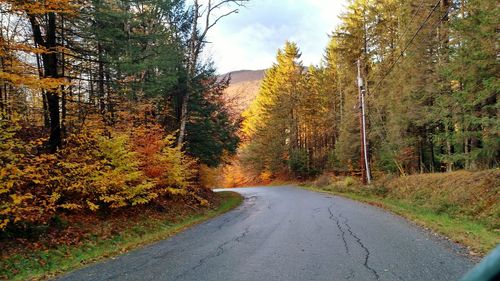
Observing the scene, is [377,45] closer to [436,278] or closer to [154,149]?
[154,149]

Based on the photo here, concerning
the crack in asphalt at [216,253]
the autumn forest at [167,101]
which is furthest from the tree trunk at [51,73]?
the crack in asphalt at [216,253]

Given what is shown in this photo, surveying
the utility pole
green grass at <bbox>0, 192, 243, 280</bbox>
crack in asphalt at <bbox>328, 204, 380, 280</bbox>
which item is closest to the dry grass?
crack in asphalt at <bbox>328, 204, 380, 280</bbox>

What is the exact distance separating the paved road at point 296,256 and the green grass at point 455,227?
504 millimetres

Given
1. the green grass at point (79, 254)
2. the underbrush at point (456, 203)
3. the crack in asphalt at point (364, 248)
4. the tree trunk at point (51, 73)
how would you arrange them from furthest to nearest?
the tree trunk at point (51, 73) → the underbrush at point (456, 203) → the green grass at point (79, 254) → the crack in asphalt at point (364, 248)

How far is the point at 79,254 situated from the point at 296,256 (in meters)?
5.31

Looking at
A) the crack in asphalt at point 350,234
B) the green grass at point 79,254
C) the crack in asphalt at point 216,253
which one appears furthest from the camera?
the green grass at point 79,254

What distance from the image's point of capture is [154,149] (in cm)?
1591

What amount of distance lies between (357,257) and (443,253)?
178 centimetres

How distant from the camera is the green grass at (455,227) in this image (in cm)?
860

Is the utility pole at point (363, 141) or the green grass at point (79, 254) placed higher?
the utility pole at point (363, 141)

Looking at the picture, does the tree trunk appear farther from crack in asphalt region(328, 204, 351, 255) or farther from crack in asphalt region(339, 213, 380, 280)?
crack in asphalt region(339, 213, 380, 280)

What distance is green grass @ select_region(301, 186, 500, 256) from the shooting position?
8602 millimetres

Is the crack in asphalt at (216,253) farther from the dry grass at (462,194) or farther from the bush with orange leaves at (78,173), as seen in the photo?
the dry grass at (462,194)

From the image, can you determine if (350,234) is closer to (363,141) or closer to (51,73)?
(51,73)
